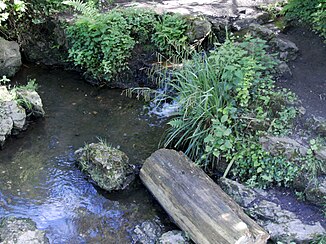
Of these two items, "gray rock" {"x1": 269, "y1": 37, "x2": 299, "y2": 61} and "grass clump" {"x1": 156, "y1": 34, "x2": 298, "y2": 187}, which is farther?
"gray rock" {"x1": 269, "y1": 37, "x2": 299, "y2": 61}

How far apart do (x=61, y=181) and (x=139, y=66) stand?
9.47 ft

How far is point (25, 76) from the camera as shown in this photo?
25.3 ft

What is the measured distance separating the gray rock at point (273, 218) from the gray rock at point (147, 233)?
3.29 ft

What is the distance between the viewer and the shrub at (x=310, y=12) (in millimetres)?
6551

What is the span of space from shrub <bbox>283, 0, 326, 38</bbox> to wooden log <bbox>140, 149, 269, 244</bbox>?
3544mm

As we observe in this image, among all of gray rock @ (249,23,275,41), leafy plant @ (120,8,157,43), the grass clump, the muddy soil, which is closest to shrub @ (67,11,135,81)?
leafy plant @ (120,8,157,43)

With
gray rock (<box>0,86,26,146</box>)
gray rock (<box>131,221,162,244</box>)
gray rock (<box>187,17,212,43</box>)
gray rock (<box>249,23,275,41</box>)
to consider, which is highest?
gray rock (<box>249,23,275,41</box>)

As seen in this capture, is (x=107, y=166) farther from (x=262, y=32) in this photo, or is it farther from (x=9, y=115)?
(x=262, y=32)

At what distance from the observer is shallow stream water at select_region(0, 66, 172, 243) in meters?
4.85

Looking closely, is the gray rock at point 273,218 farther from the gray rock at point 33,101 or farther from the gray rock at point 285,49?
the gray rock at point 33,101

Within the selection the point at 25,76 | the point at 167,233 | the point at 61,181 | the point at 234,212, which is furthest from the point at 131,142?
the point at 25,76

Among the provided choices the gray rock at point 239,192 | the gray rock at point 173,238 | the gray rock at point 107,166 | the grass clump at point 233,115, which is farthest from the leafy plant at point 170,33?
the gray rock at point 173,238

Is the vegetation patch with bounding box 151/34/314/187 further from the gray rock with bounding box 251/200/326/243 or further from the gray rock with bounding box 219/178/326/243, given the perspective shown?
the gray rock with bounding box 251/200/326/243

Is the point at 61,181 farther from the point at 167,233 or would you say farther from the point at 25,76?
the point at 25,76
